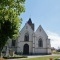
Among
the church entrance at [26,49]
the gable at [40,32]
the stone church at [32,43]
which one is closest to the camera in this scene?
the stone church at [32,43]

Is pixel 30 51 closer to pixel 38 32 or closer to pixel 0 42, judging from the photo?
pixel 38 32

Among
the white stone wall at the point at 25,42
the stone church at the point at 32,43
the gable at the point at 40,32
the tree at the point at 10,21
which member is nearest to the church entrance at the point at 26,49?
the stone church at the point at 32,43

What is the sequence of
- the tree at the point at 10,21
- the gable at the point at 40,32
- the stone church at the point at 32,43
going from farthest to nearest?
the gable at the point at 40,32, the stone church at the point at 32,43, the tree at the point at 10,21

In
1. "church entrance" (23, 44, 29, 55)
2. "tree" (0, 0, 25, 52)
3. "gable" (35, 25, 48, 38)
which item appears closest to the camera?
"tree" (0, 0, 25, 52)

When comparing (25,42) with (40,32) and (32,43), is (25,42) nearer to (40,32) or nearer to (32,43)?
(32,43)

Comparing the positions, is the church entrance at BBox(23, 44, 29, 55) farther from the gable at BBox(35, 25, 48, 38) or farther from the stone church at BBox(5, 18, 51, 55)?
the gable at BBox(35, 25, 48, 38)

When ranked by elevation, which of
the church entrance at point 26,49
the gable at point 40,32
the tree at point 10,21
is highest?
the gable at point 40,32

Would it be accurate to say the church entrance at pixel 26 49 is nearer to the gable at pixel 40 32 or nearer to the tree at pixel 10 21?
the gable at pixel 40 32

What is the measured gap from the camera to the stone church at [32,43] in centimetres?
6369

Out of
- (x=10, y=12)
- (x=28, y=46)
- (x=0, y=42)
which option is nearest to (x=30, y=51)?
(x=28, y=46)

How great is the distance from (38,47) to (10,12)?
42.1 metres

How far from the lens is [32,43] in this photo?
64.2 m

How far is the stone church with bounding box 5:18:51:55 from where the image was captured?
63.7 m

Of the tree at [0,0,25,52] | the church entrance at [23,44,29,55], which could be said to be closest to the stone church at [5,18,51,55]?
the church entrance at [23,44,29,55]
